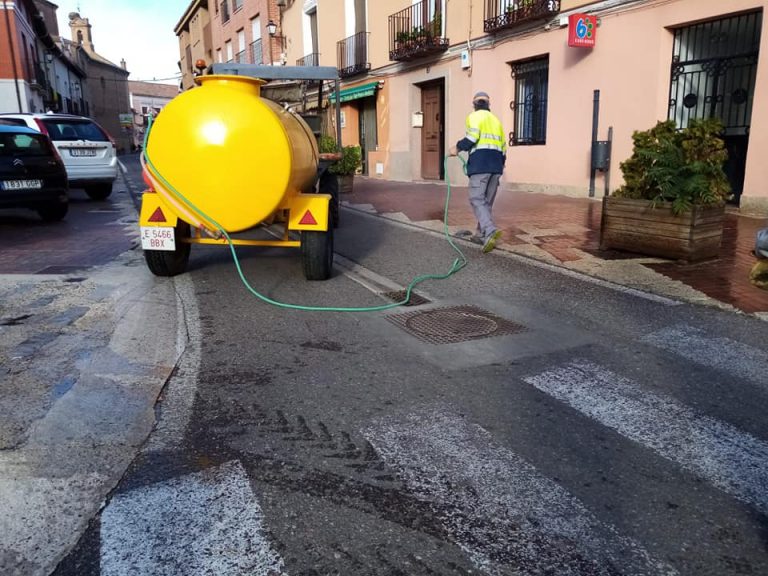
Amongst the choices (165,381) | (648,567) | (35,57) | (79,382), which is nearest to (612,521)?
(648,567)

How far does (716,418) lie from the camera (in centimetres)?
328

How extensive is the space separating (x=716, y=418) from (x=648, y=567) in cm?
142

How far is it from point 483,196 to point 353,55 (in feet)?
51.8

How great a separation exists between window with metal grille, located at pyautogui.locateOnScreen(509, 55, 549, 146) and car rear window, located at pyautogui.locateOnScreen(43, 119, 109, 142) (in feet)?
31.6

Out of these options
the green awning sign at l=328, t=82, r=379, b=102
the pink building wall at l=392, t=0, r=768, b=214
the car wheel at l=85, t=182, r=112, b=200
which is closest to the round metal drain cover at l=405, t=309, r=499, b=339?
the pink building wall at l=392, t=0, r=768, b=214

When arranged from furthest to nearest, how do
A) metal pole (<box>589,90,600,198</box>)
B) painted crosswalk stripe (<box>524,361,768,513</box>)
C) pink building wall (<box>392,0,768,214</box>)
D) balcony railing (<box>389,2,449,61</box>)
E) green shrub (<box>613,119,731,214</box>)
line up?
balcony railing (<box>389,2,449,61</box>) < metal pole (<box>589,90,600,198</box>) < pink building wall (<box>392,0,768,214</box>) < green shrub (<box>613,119,731,214</box>) < painted crosswalk stripe (<box>524,361,768,513</box>)

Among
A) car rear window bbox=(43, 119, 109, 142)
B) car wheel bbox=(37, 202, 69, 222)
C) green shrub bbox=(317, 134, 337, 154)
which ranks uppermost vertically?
car rear window bbox=(43, 119, 109, 142)

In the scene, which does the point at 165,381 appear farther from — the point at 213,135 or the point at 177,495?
the point at 213,135

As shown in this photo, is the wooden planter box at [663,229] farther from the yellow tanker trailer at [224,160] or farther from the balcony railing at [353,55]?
the balcony railing at [353,55]

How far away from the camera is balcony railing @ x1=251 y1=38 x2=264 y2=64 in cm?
2990

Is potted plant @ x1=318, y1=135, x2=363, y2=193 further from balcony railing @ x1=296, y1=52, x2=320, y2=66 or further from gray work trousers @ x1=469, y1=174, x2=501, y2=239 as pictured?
balcony railing @ x1=296, y1=52, x2=320, y2=66

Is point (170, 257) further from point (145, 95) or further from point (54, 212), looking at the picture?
point (145, 95)

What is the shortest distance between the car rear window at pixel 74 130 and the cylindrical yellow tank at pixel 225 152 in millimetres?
Answer: 10179

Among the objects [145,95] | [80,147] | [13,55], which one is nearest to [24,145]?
[80,147]
